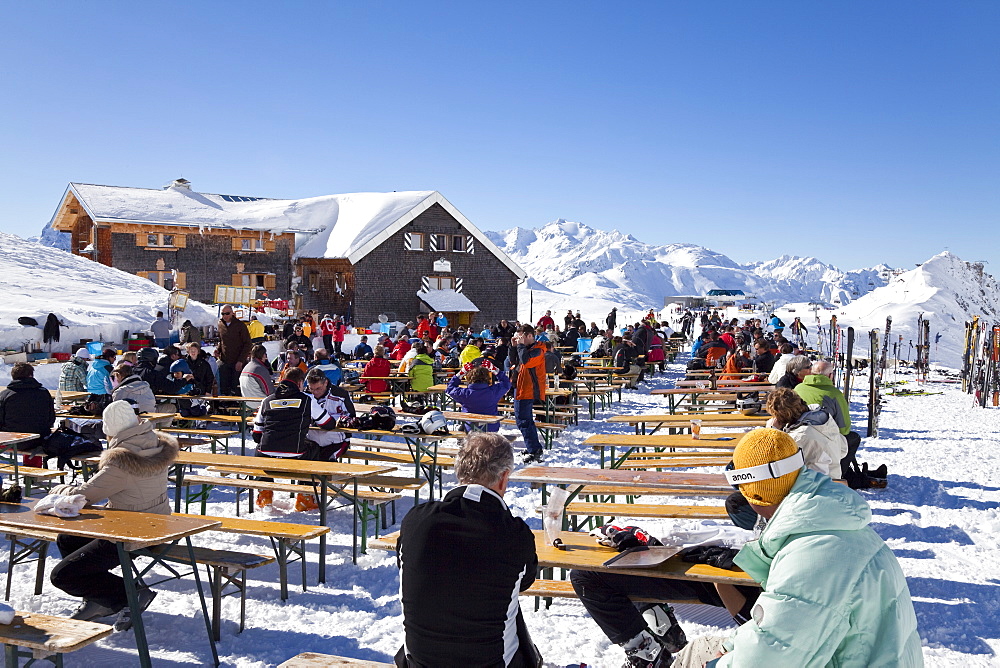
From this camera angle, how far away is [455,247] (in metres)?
36.6

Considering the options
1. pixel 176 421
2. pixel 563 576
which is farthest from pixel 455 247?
pixel 563 576

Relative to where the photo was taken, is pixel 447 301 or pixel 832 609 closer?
pixel 832 609

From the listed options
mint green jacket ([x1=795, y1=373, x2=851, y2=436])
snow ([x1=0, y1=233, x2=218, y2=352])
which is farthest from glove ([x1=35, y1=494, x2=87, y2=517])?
snow ([x1=0, y1=233, x2=218, y2=352])

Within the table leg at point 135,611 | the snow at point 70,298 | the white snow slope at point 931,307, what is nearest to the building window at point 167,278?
the snow at point 70,298

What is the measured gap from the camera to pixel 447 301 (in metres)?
35.4

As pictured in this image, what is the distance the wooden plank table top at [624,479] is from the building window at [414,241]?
30.4 m

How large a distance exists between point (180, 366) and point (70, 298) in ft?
53.8

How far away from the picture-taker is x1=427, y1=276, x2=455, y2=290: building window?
36031 mm

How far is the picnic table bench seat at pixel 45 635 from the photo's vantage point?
3229 mm

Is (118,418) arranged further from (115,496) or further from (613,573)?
(613,573)

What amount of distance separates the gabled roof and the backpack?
86.3ft

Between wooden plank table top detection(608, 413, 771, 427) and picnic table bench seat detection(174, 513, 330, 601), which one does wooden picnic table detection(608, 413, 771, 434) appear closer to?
wooden plank table top detection(608, 413, 771, 427)

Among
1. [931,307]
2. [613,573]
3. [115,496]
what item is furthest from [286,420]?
[931,307]

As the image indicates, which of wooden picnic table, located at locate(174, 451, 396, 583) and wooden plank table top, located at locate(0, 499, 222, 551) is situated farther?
wooden picnic table, located at locate(174, 451, 396, 583)
